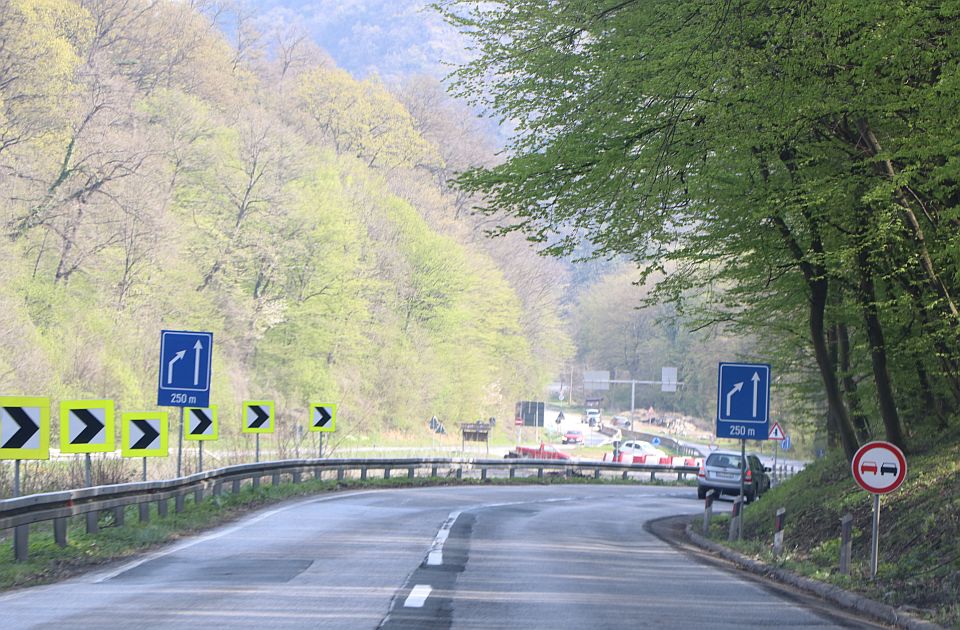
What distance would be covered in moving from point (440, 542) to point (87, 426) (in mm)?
5680

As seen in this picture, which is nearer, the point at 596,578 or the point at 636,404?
the point at 596,578

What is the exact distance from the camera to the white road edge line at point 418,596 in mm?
9820

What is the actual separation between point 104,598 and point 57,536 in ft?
12.8

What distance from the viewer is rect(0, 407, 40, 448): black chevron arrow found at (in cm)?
1430

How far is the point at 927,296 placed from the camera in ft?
51.8

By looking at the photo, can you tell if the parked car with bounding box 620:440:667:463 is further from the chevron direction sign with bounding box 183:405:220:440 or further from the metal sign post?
the metal sign post

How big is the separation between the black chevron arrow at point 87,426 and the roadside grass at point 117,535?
1.18m

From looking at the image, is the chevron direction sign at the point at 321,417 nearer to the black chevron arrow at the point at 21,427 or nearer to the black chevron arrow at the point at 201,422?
the black chevron arrow at the point at 201,422

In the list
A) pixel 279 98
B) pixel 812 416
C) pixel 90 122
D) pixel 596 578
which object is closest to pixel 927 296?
pixel 596 578

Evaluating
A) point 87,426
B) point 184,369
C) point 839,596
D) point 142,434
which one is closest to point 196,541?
point 87,426

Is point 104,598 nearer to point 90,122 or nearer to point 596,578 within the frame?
point 596,578

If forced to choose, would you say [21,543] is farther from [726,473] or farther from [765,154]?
[726,473]

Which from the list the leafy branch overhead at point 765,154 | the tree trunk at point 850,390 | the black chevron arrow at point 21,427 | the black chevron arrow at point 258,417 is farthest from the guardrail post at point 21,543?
the tree trunk at point 850,390

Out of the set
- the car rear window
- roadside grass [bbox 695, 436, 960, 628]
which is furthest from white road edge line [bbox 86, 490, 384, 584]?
the car rear window
